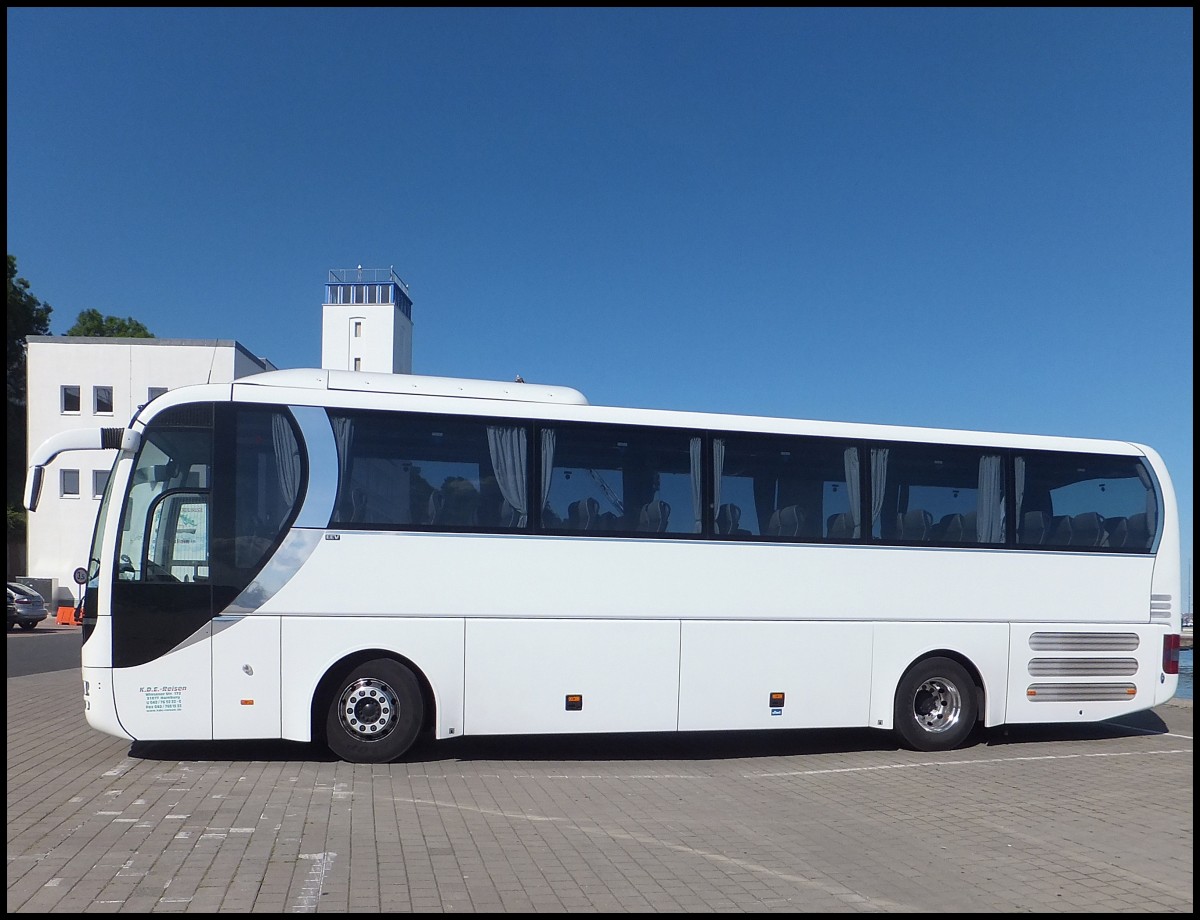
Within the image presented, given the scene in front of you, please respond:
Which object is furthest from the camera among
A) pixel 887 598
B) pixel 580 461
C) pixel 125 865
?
pixel 887 598

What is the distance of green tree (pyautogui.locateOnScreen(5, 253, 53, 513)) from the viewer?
5847cm

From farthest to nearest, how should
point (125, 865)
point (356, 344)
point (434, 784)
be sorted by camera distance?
point (356, 344)
point (434, 784)
point (125, 865)

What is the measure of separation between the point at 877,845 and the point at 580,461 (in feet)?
15.3

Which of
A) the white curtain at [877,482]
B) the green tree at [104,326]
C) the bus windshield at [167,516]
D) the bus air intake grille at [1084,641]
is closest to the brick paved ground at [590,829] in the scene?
the bus air intake grille at [1084,641]

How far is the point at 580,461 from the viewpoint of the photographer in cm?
1052

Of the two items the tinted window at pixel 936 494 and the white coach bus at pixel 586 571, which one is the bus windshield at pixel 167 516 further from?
the tinted window at pixel 936 494

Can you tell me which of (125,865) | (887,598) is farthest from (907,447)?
(125,865)

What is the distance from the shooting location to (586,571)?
34.2ft

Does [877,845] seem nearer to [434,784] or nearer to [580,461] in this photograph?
[434,784]

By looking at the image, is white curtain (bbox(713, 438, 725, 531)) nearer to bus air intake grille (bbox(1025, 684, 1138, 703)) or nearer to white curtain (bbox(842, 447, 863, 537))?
white curtain (bbox(842, 447, 863, 537))

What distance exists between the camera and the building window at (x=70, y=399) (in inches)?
1944

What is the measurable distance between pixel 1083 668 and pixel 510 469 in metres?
6.88

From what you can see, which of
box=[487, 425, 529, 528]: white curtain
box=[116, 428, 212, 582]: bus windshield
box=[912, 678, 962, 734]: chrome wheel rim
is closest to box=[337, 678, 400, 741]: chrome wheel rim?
box=[116, 428, 212, 582]: bus windshield

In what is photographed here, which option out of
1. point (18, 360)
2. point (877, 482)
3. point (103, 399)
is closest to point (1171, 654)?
point (877, 482)
